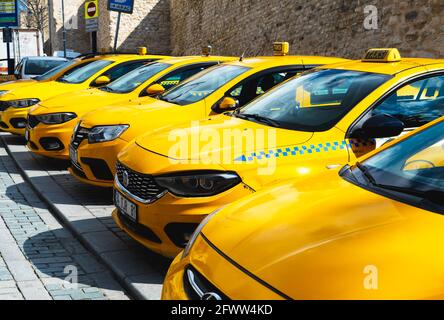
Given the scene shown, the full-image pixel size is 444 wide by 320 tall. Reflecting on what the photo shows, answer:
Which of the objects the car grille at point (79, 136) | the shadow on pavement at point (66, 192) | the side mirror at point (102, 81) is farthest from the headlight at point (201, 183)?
the side mirror at point (102, 81)

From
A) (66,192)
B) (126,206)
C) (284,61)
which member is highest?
(284,61)

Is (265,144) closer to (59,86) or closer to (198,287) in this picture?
(198,287)

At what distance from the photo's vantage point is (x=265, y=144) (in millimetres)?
4180

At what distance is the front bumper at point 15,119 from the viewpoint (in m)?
9.62

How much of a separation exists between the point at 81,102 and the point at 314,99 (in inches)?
169

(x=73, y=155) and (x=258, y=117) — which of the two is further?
(x=73, y=155)

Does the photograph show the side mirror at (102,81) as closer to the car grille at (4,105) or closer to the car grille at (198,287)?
the car grille at (4,105)

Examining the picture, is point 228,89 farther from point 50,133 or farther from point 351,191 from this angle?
point 351,191

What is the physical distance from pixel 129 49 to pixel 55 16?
35.9 ft

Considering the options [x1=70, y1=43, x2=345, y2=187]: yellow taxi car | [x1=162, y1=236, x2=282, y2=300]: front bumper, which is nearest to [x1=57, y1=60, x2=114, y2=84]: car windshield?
[x1=70, y1=43, x2=345, y2=187]: yellow taxi car

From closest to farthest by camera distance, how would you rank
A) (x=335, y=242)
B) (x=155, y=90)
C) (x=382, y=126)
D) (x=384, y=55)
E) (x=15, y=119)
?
(x=335, y=242)
(x=382, y=126)
(x=384, y=55)
(x=155, y=90)
(x=15, y=119)

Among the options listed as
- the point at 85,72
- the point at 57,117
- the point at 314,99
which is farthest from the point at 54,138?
the point at 314,99

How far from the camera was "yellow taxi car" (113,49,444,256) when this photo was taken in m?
3.98

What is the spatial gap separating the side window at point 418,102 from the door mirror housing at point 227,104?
5.87 feet
